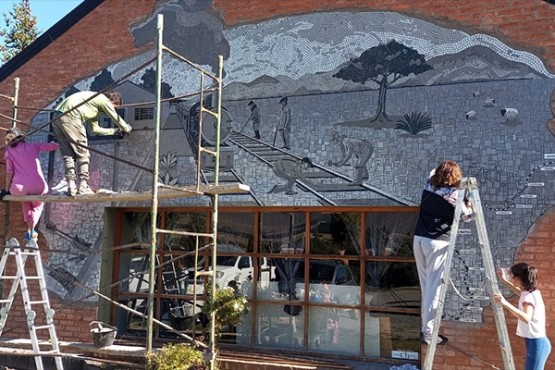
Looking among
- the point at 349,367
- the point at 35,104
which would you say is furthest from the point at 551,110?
the point at 35,104

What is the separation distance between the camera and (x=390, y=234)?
7277 mm

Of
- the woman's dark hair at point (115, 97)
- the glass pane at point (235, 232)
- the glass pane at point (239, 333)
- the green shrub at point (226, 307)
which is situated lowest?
the glass pane at point (239, 333)

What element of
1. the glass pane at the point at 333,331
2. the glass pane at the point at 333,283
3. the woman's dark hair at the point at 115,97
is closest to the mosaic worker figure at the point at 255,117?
the glass pane at the point at 333,283

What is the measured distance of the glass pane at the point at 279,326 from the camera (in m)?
7.60

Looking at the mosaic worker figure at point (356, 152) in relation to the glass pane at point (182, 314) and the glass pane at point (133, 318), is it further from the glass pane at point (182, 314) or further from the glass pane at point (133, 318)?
the glass pane at point (133, 318)

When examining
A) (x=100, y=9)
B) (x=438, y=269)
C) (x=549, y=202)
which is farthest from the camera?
(x=100, y=9)

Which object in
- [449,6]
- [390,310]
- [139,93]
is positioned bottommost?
[390,310]

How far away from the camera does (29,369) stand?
8.14m

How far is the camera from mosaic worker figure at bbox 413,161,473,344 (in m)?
5.48

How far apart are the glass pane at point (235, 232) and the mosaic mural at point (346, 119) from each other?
1.18 ft

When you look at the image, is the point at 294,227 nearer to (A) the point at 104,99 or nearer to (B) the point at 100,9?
(A) the point at 104,99

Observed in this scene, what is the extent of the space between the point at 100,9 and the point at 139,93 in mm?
1526

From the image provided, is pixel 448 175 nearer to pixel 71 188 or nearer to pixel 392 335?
pixel 392 335

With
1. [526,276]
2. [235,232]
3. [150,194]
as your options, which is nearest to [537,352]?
[526,276]
